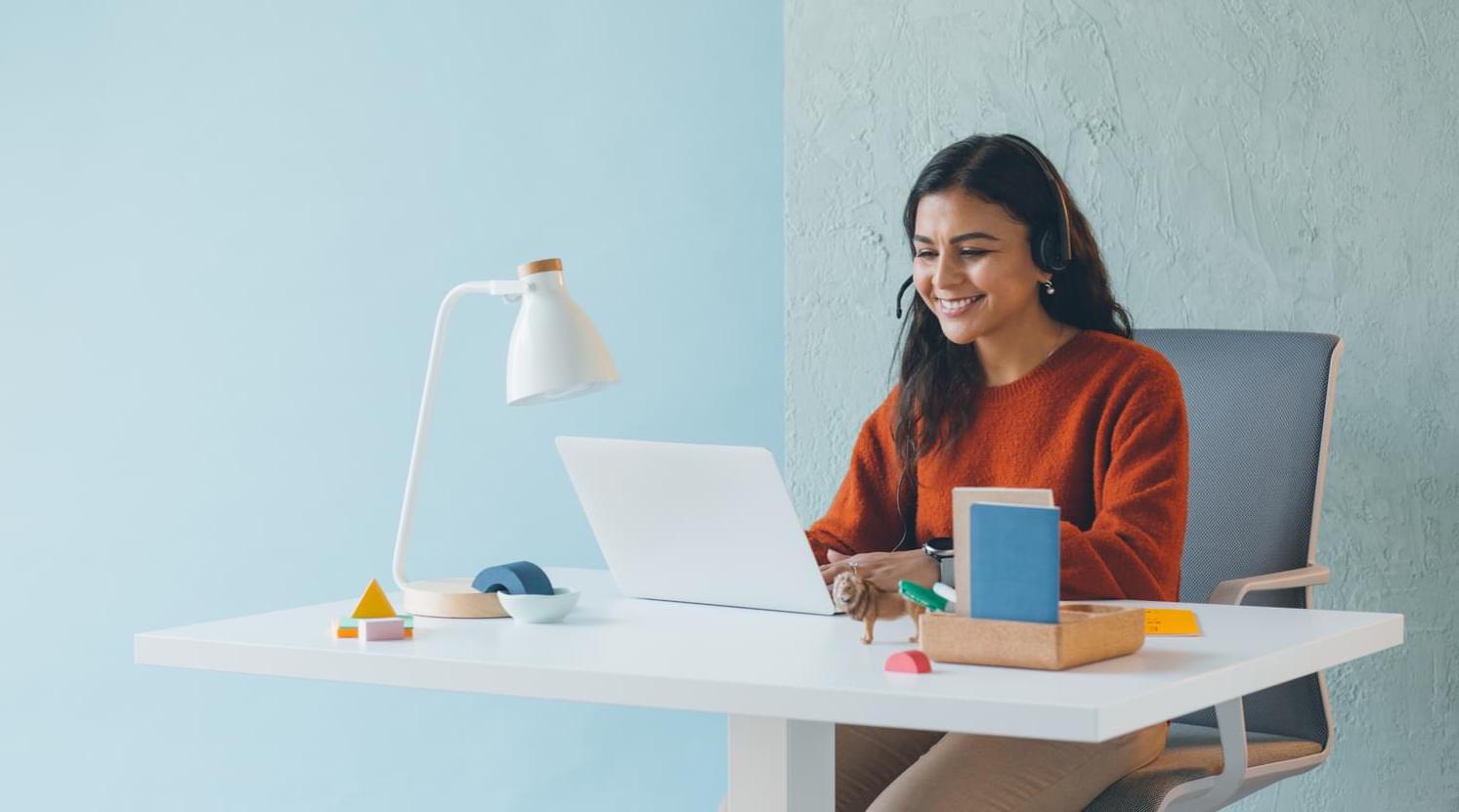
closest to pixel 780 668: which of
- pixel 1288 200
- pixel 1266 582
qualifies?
pixel 1266 582

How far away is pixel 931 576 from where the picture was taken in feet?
5.68

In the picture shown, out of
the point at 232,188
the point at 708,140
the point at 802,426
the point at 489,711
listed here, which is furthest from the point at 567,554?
the point at 232,188

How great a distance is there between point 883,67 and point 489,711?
58.2 inches

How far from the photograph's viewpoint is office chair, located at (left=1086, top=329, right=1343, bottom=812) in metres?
2.12

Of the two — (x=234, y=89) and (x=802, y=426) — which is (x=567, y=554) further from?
(x=234, y=89)

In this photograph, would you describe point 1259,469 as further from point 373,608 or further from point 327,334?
point 327,334

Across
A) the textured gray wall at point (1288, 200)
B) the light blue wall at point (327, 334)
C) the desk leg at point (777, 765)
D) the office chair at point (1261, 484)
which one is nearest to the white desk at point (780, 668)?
the desk leg at point (777, 765)

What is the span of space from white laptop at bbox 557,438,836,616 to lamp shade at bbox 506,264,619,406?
7 centimetres

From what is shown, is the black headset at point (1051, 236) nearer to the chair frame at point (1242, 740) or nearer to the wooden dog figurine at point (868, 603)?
the chair frame at point (1242, 740)

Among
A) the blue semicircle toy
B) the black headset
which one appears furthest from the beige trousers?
the black headset

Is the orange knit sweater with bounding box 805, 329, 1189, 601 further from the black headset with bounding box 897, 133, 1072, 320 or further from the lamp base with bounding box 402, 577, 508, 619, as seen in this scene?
the lamp base with bounding box 402, 577, 508, 619

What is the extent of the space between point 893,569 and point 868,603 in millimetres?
243

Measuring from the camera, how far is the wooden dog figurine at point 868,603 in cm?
148

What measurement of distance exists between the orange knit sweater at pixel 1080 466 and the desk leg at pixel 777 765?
0.44 meters
